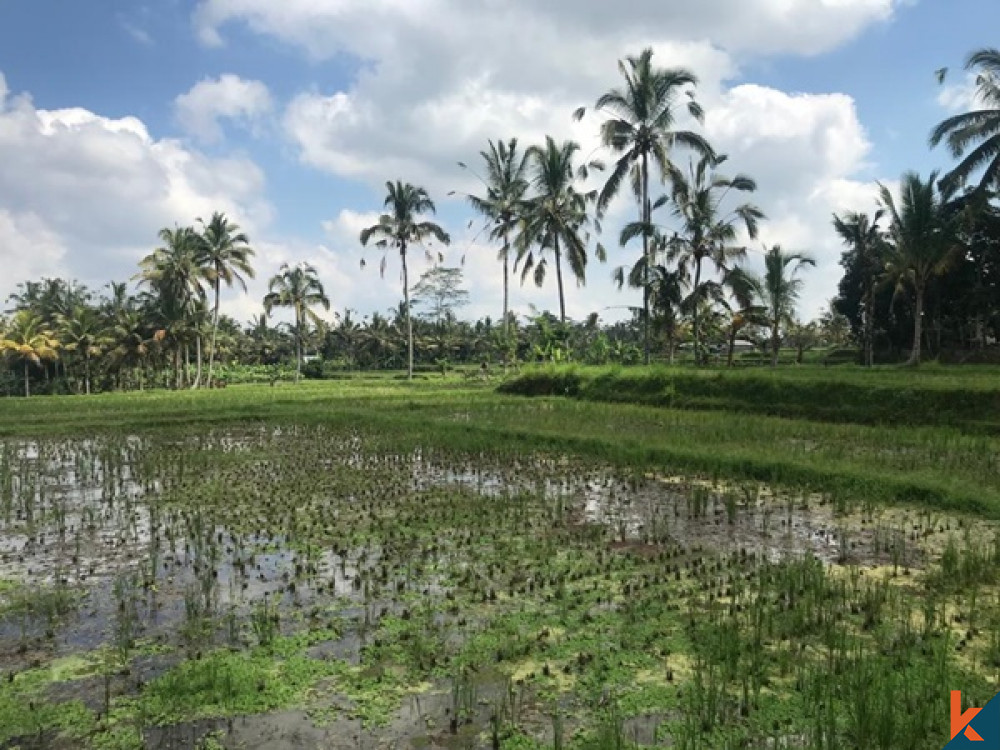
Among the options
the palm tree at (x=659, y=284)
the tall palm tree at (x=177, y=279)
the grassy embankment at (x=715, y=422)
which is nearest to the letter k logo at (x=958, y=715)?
the grassy embankment at (x=715, y=422)

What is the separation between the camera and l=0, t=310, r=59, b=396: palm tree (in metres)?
38.9

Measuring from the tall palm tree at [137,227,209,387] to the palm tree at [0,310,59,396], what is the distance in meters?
6.42

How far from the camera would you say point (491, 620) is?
4.98m

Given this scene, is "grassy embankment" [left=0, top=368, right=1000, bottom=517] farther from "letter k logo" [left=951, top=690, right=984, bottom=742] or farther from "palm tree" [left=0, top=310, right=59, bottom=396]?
"palm tree" [left=0, top=310, right=59, bottom=396]

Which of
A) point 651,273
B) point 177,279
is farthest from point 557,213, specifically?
point 177,279

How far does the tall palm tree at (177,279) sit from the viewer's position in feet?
128

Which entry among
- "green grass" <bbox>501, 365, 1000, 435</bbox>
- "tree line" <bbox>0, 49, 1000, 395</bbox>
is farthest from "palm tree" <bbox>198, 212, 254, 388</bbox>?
"green grass" <bbox>501, 365, 1000, 435</bbox>

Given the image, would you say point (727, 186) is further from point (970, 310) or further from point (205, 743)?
point (205, 743)

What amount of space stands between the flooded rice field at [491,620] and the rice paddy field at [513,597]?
24 mm

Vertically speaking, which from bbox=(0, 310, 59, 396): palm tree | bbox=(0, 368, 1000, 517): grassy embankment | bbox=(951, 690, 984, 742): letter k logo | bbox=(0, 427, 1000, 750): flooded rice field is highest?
bbox=(0, 310, 59, 396): palm tree

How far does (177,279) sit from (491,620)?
39317 millimetres

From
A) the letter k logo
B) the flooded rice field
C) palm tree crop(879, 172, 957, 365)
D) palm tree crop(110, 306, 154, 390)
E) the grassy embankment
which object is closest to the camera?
the letter k logo

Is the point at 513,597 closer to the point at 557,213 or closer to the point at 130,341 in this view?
the point at 557,213

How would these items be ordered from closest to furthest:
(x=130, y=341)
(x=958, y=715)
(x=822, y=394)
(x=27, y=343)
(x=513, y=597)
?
(x=958, y=715) < (x=513, y=597) < (x=822, y=394) < (x=27, y=343) < (x=130, y=341)
